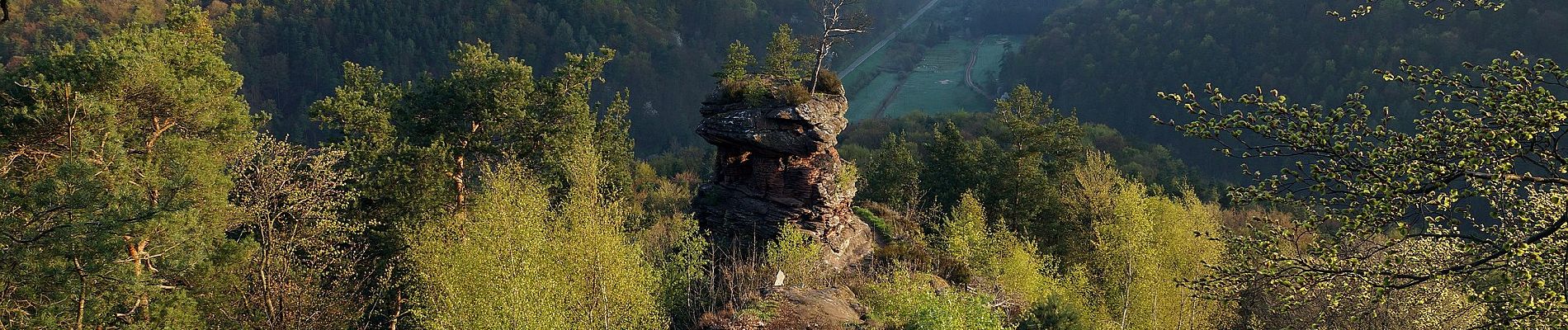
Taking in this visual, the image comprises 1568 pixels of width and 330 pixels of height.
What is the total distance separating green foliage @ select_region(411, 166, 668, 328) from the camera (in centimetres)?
2131

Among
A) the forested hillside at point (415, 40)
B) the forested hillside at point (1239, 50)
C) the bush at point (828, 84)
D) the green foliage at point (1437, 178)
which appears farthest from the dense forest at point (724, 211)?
the forested hillside at point (415, 40)

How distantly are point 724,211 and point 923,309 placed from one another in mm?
17343

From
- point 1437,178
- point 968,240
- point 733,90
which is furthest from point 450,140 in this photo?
point 1437,178

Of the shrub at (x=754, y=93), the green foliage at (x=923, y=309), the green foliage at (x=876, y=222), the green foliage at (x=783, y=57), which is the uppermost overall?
the green foliage at (x=783, y=57)

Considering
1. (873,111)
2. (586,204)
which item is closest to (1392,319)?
(586,204)

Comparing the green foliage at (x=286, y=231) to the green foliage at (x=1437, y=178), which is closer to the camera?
the green foliage at (x=1437, y=178)

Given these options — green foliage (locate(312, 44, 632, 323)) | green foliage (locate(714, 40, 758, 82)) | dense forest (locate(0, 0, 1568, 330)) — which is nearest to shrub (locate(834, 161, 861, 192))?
dense forest (locate(0, 0, 1568, 330))

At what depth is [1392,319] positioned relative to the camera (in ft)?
102

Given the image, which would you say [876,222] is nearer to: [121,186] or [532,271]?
[532,271]

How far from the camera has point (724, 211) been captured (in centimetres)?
3791

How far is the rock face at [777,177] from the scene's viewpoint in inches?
1379

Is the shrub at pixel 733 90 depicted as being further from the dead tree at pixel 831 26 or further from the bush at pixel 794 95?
the dead tree at pixel 831 26

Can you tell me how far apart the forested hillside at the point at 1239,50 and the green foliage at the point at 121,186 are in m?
123

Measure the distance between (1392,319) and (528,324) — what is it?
3155 centimetres
